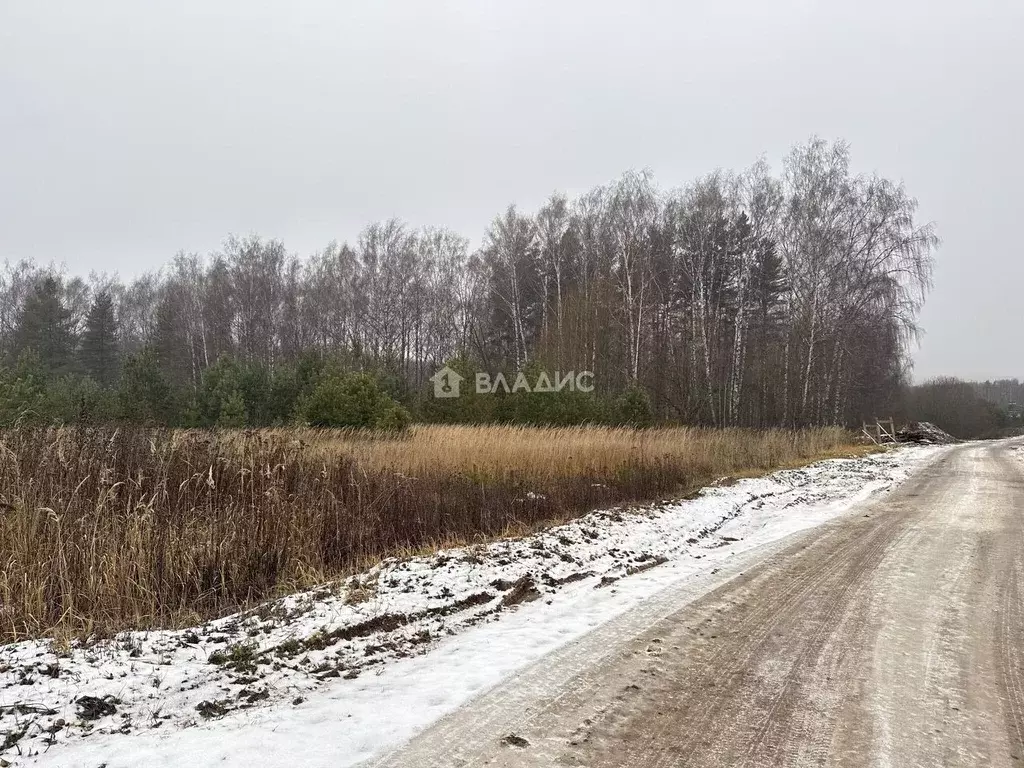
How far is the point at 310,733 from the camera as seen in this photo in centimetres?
247

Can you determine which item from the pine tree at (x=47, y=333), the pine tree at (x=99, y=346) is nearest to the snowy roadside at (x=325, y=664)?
the pine tree at (x=47, y=333)

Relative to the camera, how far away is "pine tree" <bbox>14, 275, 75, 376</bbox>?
3353cm

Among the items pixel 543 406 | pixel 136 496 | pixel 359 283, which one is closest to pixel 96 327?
pixel 359 283

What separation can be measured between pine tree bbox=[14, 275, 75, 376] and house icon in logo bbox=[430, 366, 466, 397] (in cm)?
2808

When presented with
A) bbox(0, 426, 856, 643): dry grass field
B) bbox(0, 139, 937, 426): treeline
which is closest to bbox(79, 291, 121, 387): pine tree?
bbox(0, 139, 937, 426): treeline

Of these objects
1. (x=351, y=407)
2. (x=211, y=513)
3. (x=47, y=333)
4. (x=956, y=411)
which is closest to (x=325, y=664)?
(x=211, y=513)

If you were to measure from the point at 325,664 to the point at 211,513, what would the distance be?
7.77ft

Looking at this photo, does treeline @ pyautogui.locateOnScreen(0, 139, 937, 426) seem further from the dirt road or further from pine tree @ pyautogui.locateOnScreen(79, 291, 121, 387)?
the dirt road

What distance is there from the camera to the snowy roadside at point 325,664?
94.0 inches

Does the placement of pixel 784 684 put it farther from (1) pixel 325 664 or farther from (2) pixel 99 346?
(2) pixel 99 346

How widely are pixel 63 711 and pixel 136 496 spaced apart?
2733 mm

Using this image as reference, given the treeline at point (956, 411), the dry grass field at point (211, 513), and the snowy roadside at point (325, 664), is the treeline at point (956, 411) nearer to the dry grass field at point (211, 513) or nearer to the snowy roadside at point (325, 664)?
the dry grass field at point (211, 513)

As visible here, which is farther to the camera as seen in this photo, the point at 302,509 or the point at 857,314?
the point at 857,314

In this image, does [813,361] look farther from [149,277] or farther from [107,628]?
[149,277]
